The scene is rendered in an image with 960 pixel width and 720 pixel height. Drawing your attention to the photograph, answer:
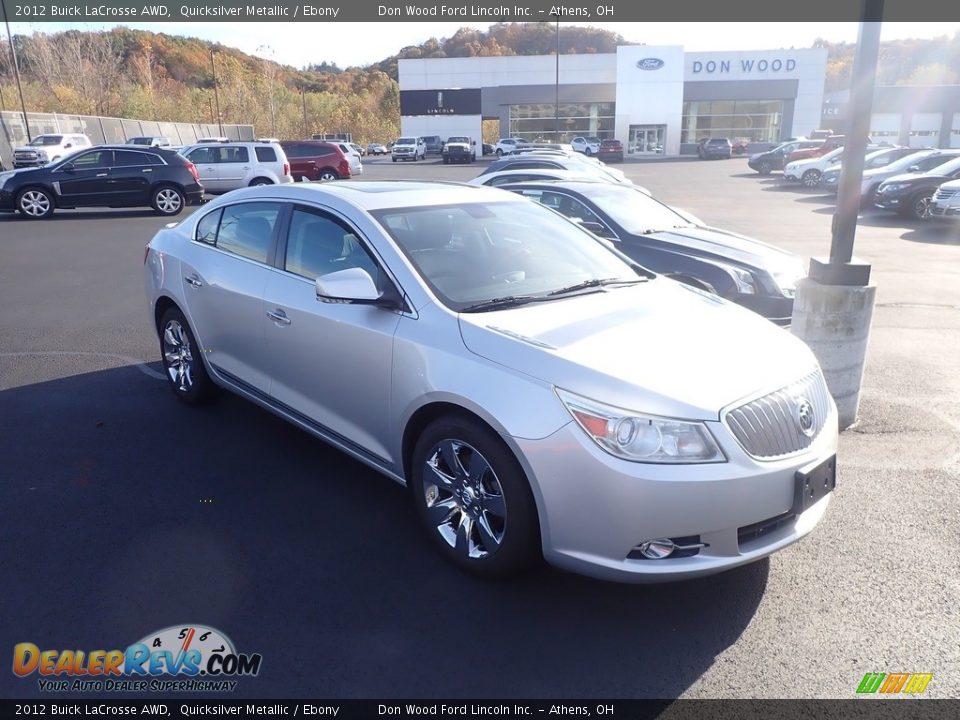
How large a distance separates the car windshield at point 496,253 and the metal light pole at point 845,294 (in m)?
1.46

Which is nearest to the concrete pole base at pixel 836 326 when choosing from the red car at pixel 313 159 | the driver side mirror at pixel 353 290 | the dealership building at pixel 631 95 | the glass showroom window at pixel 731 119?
the driver side mirror at pixel 353 290

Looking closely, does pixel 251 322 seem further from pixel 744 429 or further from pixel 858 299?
pixel 858 299

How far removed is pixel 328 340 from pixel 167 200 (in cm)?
1719

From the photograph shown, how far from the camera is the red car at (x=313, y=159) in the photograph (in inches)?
1022

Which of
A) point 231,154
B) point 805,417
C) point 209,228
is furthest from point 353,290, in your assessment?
point 231,154

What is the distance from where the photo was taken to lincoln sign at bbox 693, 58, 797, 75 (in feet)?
208

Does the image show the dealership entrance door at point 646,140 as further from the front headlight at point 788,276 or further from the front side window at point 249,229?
the front side window at point 249,229

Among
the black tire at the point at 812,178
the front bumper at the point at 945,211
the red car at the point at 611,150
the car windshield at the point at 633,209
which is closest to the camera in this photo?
the car windshield at the point at 633,209

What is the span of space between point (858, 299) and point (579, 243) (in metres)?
1.96

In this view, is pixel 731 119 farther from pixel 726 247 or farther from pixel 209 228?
pixel 209 228

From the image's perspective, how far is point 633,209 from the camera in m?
8.16

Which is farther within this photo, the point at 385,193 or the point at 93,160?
the point at 93,160

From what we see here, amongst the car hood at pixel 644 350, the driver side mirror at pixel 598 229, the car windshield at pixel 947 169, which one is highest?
the car hood at pixel 644 350

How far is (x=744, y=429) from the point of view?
288 cm
